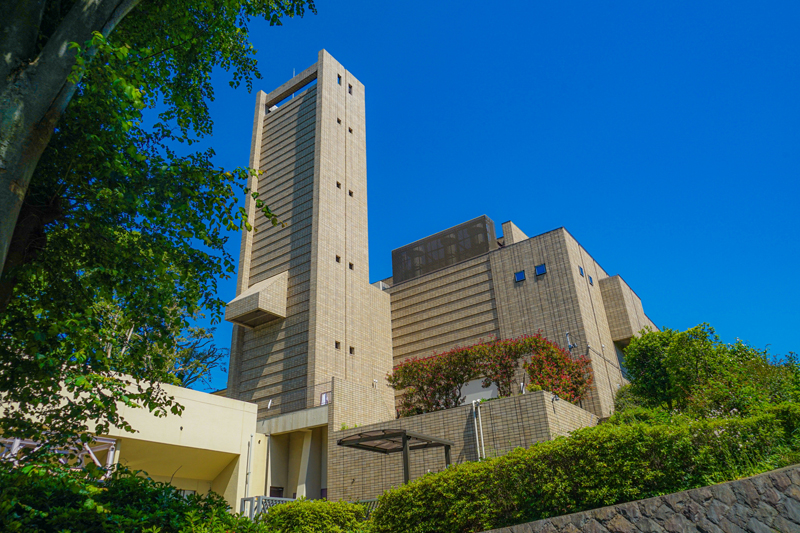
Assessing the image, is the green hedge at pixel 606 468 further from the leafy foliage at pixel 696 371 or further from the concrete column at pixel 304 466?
the concrete column at pixel 304 466

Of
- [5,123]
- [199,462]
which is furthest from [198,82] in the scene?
[199,462]

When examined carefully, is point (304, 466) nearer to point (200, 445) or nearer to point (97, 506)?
point (200, 445)

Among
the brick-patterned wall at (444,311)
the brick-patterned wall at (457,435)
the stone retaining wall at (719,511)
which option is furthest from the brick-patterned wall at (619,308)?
the stone retaining wall at (719,511)

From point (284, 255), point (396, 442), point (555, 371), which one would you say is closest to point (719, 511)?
point (396, 442)

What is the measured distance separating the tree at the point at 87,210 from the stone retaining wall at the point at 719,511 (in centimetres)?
582

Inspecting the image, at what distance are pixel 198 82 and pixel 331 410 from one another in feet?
34.4

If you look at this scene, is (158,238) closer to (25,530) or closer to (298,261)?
(25,530)

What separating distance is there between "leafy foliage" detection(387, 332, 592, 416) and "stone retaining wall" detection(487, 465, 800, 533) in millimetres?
8061

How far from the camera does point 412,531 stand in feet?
28.9

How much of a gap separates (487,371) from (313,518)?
7.13 m

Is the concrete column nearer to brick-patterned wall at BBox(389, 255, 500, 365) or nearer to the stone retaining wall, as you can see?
brick-patterned wall at BBox(389, 255, 500, 365)

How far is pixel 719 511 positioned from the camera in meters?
6.36

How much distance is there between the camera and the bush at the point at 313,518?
9.78 metres

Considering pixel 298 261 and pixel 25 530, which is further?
pixel 298 261
